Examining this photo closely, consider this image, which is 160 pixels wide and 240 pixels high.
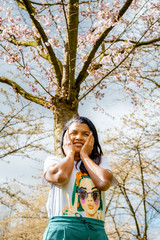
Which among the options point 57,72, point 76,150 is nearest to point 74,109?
point 57,72

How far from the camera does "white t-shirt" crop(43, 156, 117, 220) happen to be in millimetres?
1418

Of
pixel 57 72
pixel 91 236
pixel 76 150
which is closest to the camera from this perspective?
pixel 91 236

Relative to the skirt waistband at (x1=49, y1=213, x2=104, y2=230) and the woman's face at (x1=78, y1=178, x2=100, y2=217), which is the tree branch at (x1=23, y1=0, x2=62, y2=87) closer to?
the woman's face at (x1=78, y1=178, x2=100, y2=217)

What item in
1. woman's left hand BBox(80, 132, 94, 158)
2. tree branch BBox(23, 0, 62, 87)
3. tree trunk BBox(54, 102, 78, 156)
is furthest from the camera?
tree branch BBox(23, 0, 62, 87)

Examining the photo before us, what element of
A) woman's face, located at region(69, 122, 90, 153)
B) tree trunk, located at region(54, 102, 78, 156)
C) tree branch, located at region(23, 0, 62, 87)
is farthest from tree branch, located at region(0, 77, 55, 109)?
woman's face, located at region(69, 122, 90, 153)

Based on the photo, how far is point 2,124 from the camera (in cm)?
749

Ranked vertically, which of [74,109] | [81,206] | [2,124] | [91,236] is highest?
[2,124]

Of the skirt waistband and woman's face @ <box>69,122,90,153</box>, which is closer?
the skirt waistband

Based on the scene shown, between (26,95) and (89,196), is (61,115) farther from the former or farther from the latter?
(89,196)

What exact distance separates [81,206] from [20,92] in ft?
10.8

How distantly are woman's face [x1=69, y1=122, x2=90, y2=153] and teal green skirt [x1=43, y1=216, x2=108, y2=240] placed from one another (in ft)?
1.54

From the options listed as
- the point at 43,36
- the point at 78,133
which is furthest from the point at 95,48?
the point at 78,133

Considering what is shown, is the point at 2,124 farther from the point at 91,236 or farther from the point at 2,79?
the point at 91,236

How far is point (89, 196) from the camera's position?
1468mm
